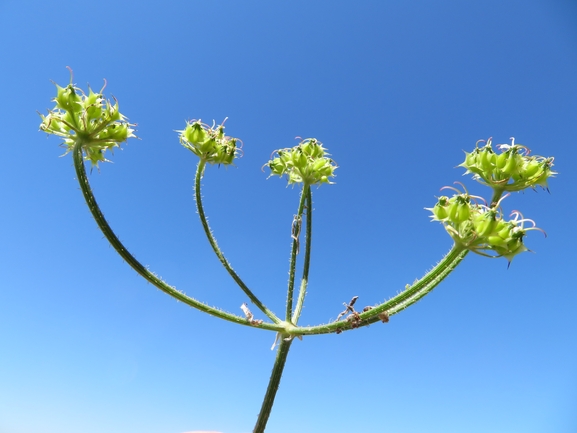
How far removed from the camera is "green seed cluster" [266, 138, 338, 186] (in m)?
5.93

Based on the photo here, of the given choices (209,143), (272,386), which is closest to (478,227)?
(272,386)

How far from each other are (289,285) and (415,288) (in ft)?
5.98

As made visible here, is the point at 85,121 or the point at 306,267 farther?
the point at 306,267

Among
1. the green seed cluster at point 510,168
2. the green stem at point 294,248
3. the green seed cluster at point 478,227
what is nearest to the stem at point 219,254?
the green stem at point 294,248

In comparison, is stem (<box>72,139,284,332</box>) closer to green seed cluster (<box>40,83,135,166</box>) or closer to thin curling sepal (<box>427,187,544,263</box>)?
green seed cluster (<box>40,83,135,166</box>)

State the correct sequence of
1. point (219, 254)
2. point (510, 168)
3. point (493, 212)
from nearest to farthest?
1. point (493, 212)
2. point (510, 168)
3. point (219, 254)

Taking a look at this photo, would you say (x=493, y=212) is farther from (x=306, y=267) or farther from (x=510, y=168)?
(x=306, y=267)

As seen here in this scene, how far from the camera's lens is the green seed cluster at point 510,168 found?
4379mm

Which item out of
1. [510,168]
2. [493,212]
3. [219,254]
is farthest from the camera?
[219,254]

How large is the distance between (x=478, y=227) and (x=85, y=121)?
441 centimetres

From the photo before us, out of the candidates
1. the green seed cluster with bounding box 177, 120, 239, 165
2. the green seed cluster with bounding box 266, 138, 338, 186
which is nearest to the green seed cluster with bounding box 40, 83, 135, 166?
the green seed cluster with bounding box 177, 120, 239, 165

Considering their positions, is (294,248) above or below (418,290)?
above

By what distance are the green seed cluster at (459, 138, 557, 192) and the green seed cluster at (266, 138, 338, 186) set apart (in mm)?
2207

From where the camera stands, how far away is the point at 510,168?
4.35 meters
